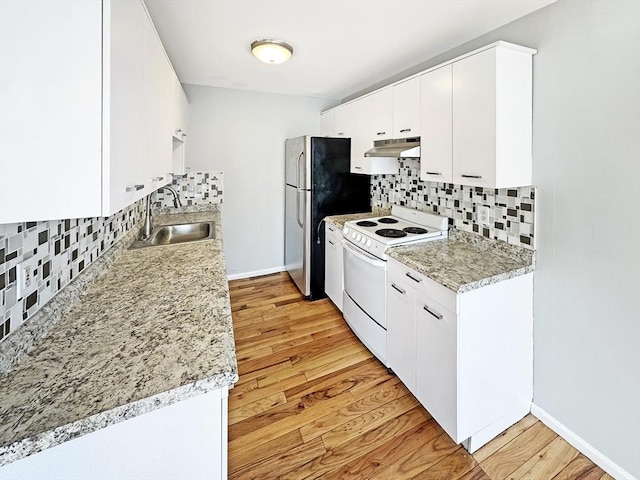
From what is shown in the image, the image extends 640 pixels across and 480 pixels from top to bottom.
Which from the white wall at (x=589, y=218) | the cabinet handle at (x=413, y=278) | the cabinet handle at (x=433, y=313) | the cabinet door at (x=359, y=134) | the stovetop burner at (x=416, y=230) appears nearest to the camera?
the white wall at (x=589, y=218)

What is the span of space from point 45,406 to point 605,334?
85.7 inches

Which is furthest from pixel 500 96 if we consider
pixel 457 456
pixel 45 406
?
pixel 45 406

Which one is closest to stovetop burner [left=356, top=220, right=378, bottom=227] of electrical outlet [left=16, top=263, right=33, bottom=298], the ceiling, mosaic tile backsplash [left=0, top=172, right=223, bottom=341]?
the ceiling

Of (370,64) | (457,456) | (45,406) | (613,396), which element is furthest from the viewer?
(370,64)

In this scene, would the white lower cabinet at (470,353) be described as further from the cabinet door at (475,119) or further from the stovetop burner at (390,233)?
the cabinet door at (475,119)

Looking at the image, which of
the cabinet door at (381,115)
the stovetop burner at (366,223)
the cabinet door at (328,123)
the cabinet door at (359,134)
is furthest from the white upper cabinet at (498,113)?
the cabinet door at (328,123)

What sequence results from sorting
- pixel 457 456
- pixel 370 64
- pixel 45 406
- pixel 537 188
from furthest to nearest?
pixel 370 64 → pixel 537 188 → pixel 457 456 → pixel 45 406

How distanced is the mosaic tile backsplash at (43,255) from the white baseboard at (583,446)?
2.51 meters

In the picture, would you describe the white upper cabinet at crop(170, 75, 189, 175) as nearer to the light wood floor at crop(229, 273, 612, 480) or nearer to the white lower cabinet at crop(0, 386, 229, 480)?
the light wood floor at crop(229, 273, 612, 480)

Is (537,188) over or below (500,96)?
below

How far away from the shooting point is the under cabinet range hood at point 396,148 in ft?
7.37

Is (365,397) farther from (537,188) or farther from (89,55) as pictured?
(89,55)

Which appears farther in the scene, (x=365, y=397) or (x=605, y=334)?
(x=365, y=397)

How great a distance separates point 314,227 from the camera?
128 inches
